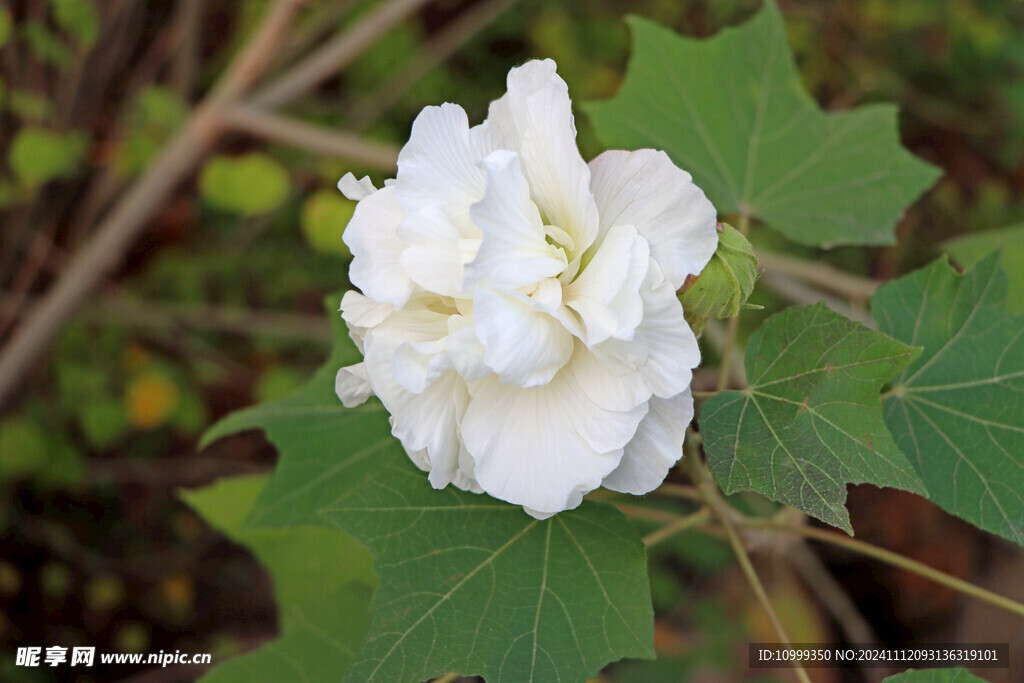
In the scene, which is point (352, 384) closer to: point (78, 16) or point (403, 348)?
point (403, 348)

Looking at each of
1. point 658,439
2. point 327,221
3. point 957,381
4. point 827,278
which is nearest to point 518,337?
point 658,439

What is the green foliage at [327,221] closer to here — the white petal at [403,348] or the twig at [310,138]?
the twig at [310,138]

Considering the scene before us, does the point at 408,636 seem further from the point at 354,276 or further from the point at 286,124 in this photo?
the point at 286,124

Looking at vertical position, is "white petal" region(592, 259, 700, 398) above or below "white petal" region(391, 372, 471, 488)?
above

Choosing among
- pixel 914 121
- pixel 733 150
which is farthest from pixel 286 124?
pixel 914 121

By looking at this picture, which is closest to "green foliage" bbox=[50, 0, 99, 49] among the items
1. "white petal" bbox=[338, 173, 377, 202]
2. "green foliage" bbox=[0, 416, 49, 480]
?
"green foliage" bbox=[0, 416, 49, 480]

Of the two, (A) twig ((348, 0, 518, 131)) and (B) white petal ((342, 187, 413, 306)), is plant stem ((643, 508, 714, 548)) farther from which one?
(A) twig ((348, 0, 518, 131))

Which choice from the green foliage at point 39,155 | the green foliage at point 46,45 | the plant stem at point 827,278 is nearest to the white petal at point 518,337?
the plant stem at point 827,278
